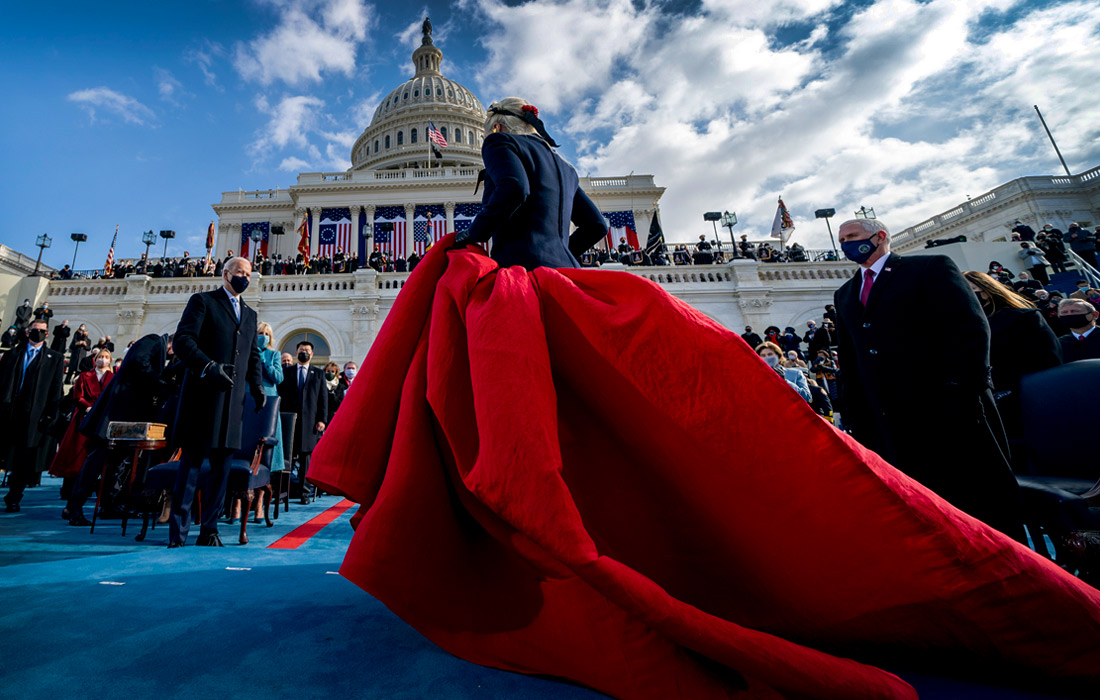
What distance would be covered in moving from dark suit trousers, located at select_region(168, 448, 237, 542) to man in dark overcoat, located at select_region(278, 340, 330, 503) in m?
2.84

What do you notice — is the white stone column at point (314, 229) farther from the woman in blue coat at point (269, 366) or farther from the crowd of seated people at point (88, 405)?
the woman in blue coat at point (269, 366)

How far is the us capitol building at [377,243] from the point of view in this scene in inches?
717

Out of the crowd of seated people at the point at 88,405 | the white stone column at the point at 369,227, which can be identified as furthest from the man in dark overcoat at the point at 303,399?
the white stone column at the point at 369,227

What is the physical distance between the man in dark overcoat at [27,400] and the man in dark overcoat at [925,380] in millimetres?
8517

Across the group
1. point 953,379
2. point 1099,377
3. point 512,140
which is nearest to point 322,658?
point 512,140

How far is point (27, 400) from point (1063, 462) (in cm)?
958

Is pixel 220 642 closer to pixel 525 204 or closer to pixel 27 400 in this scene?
pixel 525 204

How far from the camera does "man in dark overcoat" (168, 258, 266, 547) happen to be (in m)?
3.48

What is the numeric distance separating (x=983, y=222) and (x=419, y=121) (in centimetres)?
5414

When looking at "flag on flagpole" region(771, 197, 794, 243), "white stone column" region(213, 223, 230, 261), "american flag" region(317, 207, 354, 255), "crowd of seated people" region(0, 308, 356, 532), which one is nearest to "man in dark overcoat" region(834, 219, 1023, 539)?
"crowd of seated people" region(0, 308, 356, 532)

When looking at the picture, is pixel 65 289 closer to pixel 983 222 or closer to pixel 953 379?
pixel 953 379

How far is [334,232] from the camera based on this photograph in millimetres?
35875

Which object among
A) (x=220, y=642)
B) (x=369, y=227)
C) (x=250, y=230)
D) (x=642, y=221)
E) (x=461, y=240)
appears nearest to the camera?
(x=220, y=642)

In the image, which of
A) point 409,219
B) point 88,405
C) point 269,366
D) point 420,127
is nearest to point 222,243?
point 409,219
